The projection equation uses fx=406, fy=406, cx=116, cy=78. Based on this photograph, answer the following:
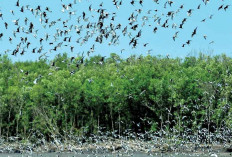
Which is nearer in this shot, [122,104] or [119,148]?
[119,148]

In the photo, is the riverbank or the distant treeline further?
the distant treeline

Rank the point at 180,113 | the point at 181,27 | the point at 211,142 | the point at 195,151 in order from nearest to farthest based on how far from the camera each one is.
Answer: the point at 181,27 → the point at 195,151 → the point at 211,142 → the point at 180,113

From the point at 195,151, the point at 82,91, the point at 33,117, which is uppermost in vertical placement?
the point at 82,91

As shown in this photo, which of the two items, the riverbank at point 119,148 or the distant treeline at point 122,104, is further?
the distant treeline at point 122,104

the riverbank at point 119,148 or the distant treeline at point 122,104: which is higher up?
the distant treeline at point 122,104

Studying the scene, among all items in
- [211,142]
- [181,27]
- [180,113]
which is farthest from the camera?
[180,113]

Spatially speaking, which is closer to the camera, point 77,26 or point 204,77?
point 77,26

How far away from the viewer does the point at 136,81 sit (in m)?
35.9

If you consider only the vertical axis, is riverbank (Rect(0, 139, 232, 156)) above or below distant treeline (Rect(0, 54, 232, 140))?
below

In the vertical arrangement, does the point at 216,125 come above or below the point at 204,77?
below

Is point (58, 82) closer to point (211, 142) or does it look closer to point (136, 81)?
point (136, 81)

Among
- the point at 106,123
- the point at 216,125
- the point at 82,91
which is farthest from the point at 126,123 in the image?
the point at 216,125

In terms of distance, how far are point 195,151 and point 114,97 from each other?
9.20 m

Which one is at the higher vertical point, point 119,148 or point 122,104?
point 122,104
